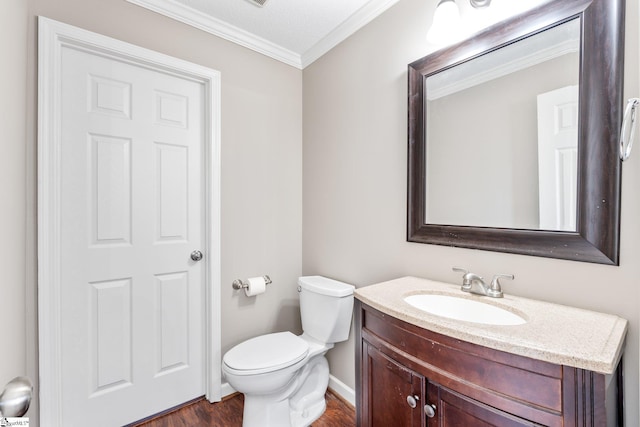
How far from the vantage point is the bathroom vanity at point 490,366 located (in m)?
0.68

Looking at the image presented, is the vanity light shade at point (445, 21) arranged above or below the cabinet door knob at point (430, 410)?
above

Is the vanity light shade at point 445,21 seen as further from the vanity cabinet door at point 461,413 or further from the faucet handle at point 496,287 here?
the vanity cabinet door at point 461,413

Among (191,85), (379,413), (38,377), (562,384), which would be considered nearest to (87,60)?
(191,85)

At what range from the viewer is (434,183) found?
141 cm

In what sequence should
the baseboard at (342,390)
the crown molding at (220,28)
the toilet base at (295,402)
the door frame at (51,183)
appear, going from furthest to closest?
the baseboard at (342,390), the crown molding at (220,28), the toilet base at (295,402), the door frame at (51,183)

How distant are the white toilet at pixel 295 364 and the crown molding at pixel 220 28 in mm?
1611

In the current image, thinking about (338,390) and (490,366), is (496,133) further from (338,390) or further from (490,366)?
(338,390)

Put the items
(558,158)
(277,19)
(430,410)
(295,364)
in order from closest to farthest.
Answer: (430,410) < (558,158) < (295,364) < (277,19)

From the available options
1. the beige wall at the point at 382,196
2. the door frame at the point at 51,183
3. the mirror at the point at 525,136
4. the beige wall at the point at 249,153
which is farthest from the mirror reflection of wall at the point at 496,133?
the door frame at the point at 51,183

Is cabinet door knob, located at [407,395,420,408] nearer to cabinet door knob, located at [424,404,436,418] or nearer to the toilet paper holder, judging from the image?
cabinet door knob, located at [424,404,436,418]

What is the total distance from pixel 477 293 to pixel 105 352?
6.16ft

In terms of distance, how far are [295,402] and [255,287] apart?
0.71m

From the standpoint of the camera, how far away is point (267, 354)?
5.06 ft

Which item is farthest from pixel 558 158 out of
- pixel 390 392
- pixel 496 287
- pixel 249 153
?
pixel 249 153
